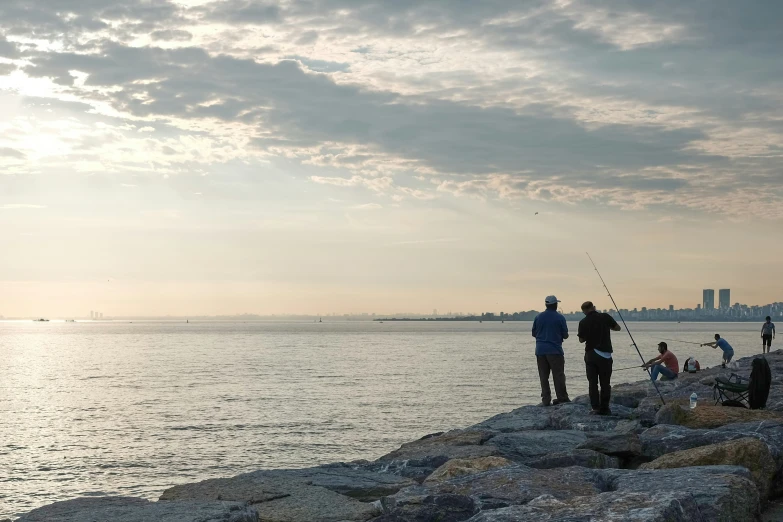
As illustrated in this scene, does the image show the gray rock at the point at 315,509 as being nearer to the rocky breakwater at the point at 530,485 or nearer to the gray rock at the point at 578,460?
the rocky breakwater at the point at 530,485

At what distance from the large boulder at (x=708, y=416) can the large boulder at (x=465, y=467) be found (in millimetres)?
2936

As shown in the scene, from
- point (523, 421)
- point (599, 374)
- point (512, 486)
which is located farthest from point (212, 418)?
point (512, 486)

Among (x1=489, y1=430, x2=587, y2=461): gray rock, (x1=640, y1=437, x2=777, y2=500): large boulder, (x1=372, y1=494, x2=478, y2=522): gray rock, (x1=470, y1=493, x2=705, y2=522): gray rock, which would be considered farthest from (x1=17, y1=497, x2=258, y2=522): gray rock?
(x1=489, y1=430, x2=587, y2=461): gray rock

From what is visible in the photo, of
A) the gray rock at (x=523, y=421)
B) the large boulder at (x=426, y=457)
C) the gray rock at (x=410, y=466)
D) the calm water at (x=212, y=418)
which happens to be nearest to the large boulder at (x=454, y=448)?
the large boulder at (x=426, y=457)

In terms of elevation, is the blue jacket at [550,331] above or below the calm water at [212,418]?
above

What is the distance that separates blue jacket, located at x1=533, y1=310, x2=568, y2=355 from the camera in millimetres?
13094

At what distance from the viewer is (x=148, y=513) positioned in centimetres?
562

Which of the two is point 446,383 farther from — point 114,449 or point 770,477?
point 770,477

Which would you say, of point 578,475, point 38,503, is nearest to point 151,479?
point 38,503

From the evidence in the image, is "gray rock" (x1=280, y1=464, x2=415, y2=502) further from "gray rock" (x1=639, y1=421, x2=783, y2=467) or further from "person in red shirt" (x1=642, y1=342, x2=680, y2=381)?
"person in red shirt" (x1=642, y1=342, x2=680, y2=381)

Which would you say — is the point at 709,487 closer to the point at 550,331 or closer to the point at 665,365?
the point at 550,331

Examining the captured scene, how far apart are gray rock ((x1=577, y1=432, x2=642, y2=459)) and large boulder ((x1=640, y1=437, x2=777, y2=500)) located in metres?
1.09

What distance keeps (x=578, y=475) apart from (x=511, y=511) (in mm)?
1851

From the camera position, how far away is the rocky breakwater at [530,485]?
470 cm
